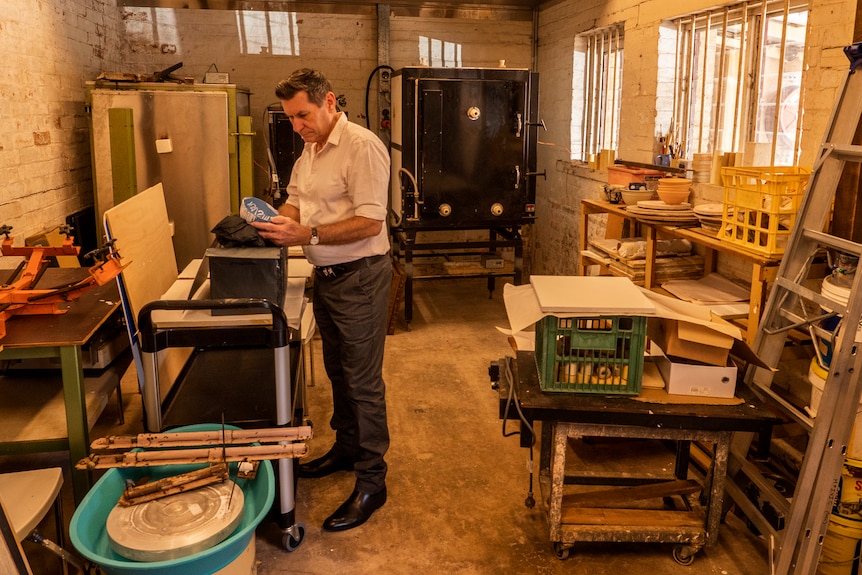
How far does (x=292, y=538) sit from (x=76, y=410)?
0.84 metres

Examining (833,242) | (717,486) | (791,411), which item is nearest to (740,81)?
(833,242)

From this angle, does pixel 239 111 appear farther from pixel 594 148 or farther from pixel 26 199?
pixel 594 148

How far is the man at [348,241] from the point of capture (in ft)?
8.10

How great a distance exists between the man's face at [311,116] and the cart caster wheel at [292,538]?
1.38 m

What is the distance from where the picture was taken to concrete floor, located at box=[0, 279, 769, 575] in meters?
2.44

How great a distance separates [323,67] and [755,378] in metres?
4.96

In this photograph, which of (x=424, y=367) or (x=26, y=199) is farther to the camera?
(x=424, y=367)

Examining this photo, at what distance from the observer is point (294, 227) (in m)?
2.45

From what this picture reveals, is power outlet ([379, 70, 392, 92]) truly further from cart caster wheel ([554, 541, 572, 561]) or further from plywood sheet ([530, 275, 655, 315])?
cart caster wheel ([554, 541, 572, 561])

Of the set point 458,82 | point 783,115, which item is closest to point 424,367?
point 458,82

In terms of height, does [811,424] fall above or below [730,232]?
below

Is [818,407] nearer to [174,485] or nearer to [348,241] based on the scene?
[348,241]

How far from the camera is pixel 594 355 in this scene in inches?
91.9

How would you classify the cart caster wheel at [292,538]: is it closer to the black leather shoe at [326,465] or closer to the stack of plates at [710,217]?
the black leather shoe at [326,465]
